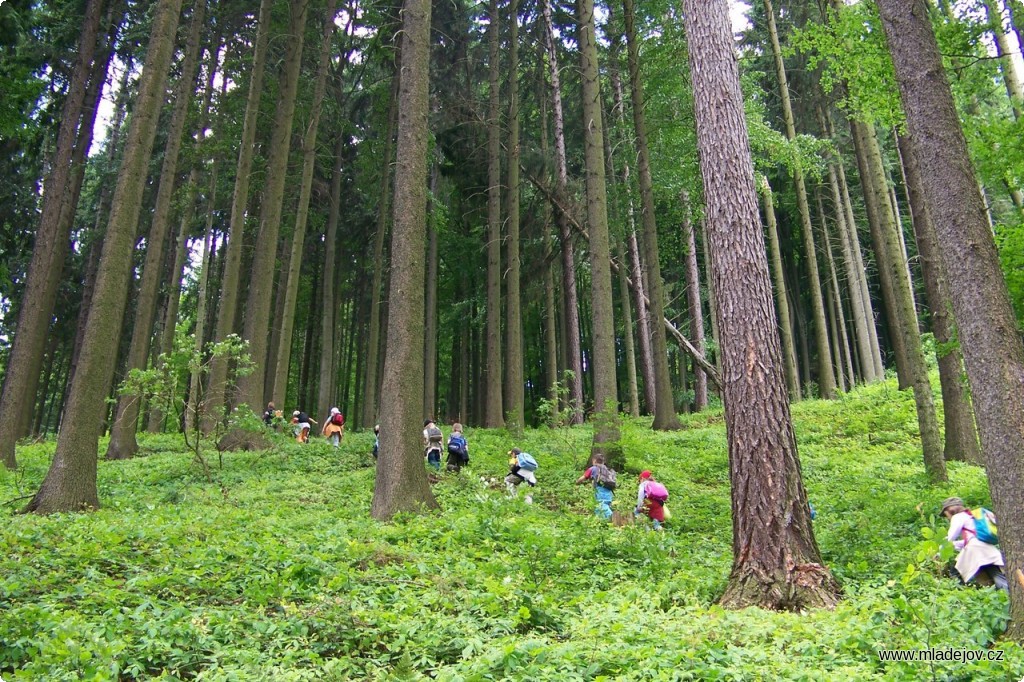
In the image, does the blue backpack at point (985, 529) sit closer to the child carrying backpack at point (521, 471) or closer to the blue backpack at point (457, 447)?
the child carrying backpack at point (521, 471)

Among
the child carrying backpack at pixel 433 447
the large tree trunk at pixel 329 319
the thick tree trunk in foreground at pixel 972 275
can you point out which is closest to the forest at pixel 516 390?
the thick tree trunk in foreground at pixel 972 275

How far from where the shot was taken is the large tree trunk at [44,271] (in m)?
13.0

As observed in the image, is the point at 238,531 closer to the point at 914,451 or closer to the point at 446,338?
the point at 914,451

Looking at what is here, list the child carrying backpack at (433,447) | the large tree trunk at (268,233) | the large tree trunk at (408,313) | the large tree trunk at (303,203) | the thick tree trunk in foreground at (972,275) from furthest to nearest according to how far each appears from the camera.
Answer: the large tree trunk at (303,203)
the large tree trunk at (268,233)
the child carrying backpack at (433,447)
the large tree trunk at (408,313)
the thick tree trunk in foreground at (972,275)

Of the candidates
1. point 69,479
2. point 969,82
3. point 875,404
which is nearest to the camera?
point 69,479

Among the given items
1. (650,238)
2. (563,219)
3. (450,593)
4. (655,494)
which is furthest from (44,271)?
(563,219)

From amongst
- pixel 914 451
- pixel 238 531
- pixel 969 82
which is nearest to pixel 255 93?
pixel 238 531

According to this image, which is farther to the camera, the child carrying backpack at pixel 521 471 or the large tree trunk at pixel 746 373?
the child carrying backpack at pixel 521 471

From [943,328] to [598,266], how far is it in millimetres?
6587

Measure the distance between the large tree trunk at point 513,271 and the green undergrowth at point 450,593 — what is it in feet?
18.9

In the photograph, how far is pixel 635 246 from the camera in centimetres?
2423

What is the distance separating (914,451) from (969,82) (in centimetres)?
803

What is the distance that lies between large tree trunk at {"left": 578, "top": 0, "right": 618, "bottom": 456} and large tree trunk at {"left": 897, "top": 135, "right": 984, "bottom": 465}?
5.82 metres

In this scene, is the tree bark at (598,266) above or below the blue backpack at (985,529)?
above
